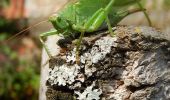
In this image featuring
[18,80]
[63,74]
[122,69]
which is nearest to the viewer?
[122,69]

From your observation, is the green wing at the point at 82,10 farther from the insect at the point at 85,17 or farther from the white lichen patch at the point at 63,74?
the white lichen patch at the point at 63,74

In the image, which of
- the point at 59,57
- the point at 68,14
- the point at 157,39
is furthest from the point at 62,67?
the point at 157,39

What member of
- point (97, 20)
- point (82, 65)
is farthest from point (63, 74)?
point (97, 20)

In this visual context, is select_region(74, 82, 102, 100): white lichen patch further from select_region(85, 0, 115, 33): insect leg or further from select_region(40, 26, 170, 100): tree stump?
select_region(85, 0, 115, 33): insect leg

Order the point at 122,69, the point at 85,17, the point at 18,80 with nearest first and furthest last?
1. the point at 122,69
2. the point at 85,17
3. the point at 18,80

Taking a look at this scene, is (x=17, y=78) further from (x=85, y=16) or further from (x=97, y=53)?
(x=97, y=53)

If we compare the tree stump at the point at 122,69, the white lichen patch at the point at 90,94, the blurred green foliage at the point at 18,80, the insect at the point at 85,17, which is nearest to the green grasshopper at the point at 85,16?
the insect at the point at 85,17
